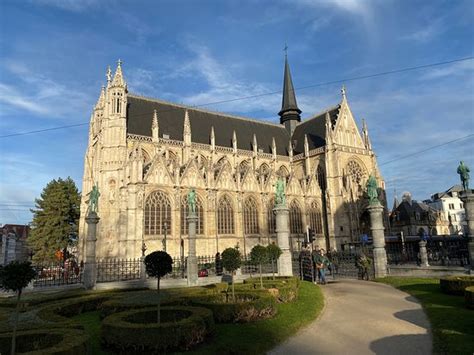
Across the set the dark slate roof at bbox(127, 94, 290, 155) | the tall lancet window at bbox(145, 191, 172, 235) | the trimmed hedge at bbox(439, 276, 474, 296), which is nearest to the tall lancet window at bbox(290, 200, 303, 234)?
the dark slate roof at bbox(127, 94, 290, 155)

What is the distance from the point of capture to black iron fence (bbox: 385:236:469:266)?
22062 mm

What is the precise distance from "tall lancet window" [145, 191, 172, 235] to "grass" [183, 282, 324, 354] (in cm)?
2265

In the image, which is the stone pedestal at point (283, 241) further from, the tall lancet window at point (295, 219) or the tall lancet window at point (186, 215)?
the tall lancet window at point (295, 219)

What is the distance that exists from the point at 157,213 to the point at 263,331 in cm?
2605

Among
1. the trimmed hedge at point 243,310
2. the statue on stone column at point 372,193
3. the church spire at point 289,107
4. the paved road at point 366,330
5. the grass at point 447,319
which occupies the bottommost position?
the paved road at point 366,330

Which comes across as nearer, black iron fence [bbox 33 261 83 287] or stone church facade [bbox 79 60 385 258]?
black iron fence [bbox 33 261 83 287]

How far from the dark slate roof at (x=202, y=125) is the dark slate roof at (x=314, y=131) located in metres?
1.88

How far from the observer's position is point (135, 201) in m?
31.9

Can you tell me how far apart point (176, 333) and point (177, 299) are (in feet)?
15.3

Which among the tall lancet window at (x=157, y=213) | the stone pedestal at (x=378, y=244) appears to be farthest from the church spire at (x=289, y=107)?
the stone pedestal at (x=378, y=244)

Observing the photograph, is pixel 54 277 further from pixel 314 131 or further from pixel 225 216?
pixel 314 131

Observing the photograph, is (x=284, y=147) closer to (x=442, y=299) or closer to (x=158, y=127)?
(x=158, y=127)

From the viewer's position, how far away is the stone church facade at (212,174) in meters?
33.7

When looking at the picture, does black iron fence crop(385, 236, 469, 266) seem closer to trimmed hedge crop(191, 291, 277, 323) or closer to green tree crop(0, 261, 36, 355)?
trimmed hedge crop(191, 291, 277, 323)
